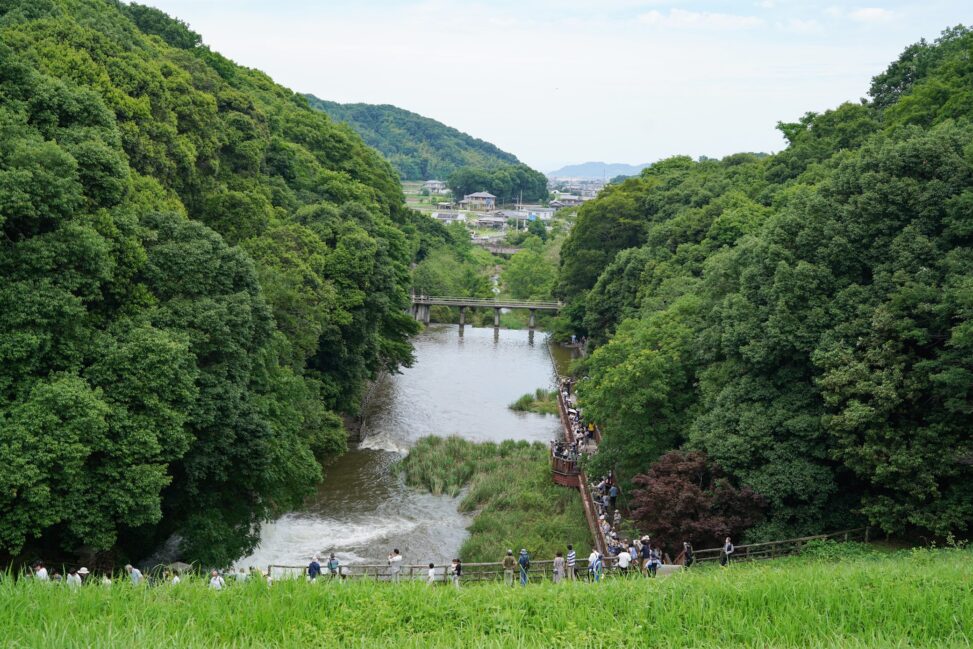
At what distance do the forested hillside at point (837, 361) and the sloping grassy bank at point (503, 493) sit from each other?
2.68m

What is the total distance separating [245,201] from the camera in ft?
96.8

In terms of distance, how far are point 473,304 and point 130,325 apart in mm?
47368

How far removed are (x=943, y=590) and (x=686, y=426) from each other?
12.0m

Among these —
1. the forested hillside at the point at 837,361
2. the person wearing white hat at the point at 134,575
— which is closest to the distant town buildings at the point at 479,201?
the forested hillside at the point at 837,361

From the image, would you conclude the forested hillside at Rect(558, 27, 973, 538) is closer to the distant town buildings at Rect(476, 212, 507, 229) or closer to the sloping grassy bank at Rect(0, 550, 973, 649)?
the sloping grassy bank at Rect(0, 550, 973, 649)

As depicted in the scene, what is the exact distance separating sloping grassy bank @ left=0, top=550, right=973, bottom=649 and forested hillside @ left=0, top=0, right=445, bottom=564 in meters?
4.83

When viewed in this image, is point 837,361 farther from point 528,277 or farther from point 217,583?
point 528,277

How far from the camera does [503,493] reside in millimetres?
28375

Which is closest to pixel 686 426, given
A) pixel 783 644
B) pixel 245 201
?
pixel 783 644

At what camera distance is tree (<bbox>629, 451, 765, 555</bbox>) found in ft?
62.2

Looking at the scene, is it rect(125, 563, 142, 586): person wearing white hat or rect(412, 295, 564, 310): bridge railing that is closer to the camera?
rect(125, 563, 142, 586): person wearing white hat

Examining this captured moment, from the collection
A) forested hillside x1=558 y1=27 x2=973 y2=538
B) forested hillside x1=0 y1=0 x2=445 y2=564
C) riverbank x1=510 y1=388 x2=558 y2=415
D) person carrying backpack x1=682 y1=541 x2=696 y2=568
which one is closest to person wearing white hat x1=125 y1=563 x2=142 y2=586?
forested hillside x1=0 y1=0 x2=445 y2=564

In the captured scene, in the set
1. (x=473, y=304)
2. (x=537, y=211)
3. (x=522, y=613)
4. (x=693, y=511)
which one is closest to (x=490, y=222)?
(x=537, y=211)

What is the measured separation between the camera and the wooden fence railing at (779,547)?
1823cm
